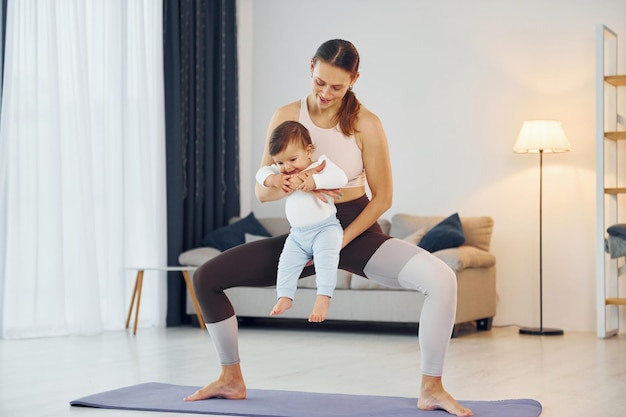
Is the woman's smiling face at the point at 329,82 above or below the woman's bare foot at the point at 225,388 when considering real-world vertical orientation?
above

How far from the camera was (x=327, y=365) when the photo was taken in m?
4.47

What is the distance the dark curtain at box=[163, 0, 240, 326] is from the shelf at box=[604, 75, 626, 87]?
2.80 metres

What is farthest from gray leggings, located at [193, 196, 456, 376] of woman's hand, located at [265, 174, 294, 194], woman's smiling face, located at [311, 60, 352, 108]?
woman's smiling face, located at [311, 60, 352, 108]

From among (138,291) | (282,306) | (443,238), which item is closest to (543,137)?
(443,238)

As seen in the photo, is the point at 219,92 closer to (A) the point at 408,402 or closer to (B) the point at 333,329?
(B) the point at 333,329

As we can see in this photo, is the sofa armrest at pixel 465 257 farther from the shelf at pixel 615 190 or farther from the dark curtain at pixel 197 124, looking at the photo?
the dark curtain at pixel 197 124

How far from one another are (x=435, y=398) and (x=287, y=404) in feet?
1.72

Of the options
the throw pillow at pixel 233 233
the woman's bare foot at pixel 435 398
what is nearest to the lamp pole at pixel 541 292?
the throw pillow at pixel 233 233

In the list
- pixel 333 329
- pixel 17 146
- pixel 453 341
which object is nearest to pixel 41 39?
pixel 17 146

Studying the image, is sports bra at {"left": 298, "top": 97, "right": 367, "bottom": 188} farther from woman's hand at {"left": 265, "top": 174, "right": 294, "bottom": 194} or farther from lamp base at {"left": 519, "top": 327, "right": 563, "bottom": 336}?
lamp base at {"left": 519, "top": 327, "right": 563, "bottom": 336}

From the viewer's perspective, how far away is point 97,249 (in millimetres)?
6102

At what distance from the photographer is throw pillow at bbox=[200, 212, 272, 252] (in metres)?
6.67

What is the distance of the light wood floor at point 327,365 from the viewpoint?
3.53 metres

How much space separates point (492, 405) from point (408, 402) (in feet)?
0.94
